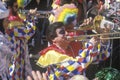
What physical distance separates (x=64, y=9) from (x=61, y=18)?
0.16m

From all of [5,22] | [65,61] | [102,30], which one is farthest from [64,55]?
[5,22]

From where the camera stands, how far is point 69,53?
3152 millimetres

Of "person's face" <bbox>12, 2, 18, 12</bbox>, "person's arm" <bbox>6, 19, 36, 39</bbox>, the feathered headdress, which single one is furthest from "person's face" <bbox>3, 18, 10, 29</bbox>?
the feathered headdress

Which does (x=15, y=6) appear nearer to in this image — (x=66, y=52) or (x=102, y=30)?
(x=66, y=52)

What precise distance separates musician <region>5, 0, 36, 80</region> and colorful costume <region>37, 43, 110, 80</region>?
1.05 metres

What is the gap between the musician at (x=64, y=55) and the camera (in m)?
2.87

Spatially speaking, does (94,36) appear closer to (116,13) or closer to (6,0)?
(116,13)

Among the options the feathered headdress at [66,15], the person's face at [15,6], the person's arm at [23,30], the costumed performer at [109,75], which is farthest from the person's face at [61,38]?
the person's face at [15,6]

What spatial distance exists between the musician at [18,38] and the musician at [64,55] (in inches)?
40.3

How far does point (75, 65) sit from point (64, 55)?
144 mm

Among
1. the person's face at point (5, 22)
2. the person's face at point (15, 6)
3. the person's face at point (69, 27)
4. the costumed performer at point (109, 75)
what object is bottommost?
the costumed performer at point (109, 75)

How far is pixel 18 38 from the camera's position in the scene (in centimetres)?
441

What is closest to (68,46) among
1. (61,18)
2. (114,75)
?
(61,18)

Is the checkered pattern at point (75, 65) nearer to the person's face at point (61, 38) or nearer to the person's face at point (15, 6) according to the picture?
the person's face at point (61, 38)
